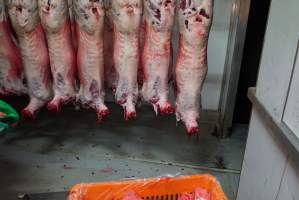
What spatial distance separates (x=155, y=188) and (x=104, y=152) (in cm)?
84

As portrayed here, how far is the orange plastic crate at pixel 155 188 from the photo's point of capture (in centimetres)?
104

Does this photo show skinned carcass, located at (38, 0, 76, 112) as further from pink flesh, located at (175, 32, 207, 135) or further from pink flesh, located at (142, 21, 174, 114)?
pink flesh, located at (175, 32, 207, 135)

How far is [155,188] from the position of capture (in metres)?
1.09

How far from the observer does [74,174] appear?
168 cm

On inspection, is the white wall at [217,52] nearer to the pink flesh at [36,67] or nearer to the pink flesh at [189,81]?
the pink flesh at [189,81]

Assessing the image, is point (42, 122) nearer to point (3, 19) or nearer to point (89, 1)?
point (3, 19)

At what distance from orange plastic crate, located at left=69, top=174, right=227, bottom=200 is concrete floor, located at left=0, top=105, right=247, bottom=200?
546 mm

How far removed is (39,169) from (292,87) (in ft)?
4.58

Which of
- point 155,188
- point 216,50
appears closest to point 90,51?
point 155,188

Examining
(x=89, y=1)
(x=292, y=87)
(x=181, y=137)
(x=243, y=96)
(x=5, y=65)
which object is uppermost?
(x=89, y=1)

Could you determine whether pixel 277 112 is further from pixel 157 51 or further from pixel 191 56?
pixel 157 51

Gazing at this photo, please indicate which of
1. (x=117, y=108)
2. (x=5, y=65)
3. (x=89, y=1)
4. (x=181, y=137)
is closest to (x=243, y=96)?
(x=181, y=137)

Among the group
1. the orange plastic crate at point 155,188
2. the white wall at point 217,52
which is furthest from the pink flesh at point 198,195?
the white wall at point 217,52

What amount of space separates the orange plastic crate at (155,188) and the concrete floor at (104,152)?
21.5 inches
